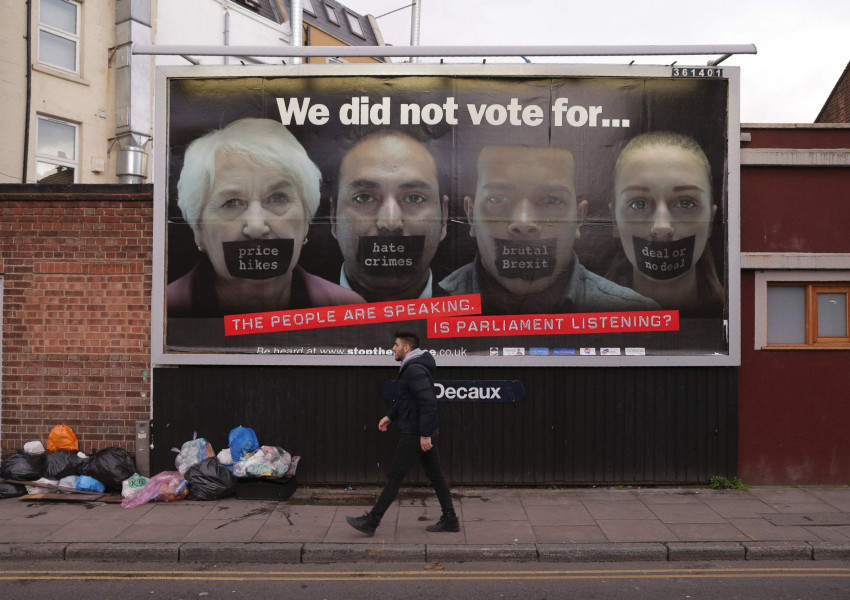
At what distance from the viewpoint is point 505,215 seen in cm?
842

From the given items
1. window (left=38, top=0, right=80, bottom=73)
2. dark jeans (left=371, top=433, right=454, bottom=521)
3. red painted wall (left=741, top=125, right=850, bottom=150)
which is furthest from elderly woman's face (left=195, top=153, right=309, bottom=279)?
window (left=38, top=0, right=80, bottom=73)

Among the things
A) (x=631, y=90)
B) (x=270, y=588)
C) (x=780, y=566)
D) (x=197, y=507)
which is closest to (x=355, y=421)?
(x=197, y=507)

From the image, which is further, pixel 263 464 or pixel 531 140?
pixel 531 140

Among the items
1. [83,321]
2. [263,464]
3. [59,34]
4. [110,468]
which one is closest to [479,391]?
[263,464]

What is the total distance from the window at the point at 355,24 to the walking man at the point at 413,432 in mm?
27458

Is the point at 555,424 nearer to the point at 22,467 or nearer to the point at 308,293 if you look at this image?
the point at 308,293

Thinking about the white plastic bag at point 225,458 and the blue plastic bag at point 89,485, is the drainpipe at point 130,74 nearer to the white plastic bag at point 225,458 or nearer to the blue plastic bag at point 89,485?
the blue plastic bag at point 89,485

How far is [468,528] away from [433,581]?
3.81ft

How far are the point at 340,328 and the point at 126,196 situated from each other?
10.3 ft

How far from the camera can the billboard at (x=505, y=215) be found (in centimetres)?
841

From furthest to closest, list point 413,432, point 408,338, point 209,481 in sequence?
point 209,481 → point 408,338 → point 413,432

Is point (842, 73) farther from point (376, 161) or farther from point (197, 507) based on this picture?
point (197, 507)

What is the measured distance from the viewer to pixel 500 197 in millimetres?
8422

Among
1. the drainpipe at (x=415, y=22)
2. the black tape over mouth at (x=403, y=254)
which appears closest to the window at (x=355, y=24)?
the drainpipe at (x=415, y=22)
